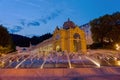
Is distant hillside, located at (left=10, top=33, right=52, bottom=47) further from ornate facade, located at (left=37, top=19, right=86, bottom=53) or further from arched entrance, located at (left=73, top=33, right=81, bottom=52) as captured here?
arched entrance, located at (left=73, top=33, right=81, bottom=52)

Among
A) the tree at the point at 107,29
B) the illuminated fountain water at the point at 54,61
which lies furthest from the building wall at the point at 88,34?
the illuminated fountain water at the point at 54,61

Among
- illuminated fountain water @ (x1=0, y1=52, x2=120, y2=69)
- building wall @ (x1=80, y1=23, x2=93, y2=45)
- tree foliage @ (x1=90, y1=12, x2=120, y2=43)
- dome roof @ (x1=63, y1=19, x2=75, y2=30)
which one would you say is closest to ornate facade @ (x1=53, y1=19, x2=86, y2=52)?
dome roof @ (x1=63, y1=19, x2=75, y2=30)

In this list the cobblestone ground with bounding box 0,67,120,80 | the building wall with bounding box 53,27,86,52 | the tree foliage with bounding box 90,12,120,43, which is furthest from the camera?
the tree foliage with bounding box 90,12,120,43

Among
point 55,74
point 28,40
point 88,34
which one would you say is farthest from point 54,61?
point 28,40

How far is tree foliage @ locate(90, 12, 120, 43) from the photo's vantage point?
47031 mm

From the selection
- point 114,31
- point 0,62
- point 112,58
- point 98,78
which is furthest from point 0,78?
point 114,31

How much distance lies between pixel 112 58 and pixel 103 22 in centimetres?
3366

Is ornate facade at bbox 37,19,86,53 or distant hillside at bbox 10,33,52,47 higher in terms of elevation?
distant hillside at bbox 10,33,52,47

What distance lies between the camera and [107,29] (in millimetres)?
48875

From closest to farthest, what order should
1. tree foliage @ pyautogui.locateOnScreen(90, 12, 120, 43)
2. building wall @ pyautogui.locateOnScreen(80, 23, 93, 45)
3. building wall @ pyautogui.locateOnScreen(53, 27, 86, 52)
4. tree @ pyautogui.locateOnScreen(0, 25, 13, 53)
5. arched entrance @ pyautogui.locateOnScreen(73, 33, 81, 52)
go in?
building wall @ pyautogui.locateOnScreen(53, 27, 86, 52)
tree @ pyautogui.locateOnScreen(0, 25, 13, 53)
arched entrance @ pyautogui.locateOnScreen(73, 33, 81, 52)
tree foliage @ pyautogui.locateOnScreen(90, 12, 120, 43)
building wall @ pyautogui.locateOnScreen(80, 23, 93, 45)

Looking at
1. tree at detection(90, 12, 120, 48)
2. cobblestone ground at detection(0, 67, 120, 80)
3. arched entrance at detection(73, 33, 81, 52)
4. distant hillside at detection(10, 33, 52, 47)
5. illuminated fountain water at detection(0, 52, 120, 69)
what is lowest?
cobblestone ground at detection(0, 67, 120, 80)

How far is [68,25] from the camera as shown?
158ft

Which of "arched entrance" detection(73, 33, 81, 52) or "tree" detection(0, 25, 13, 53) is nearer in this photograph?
"tree" detection(0, 25, 13, 53)

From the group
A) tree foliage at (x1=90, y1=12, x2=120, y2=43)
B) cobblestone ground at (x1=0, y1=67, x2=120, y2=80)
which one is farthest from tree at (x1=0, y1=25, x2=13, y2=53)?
cobblestone ground at (x1=0, y1=67, x2=120, y2=80)
